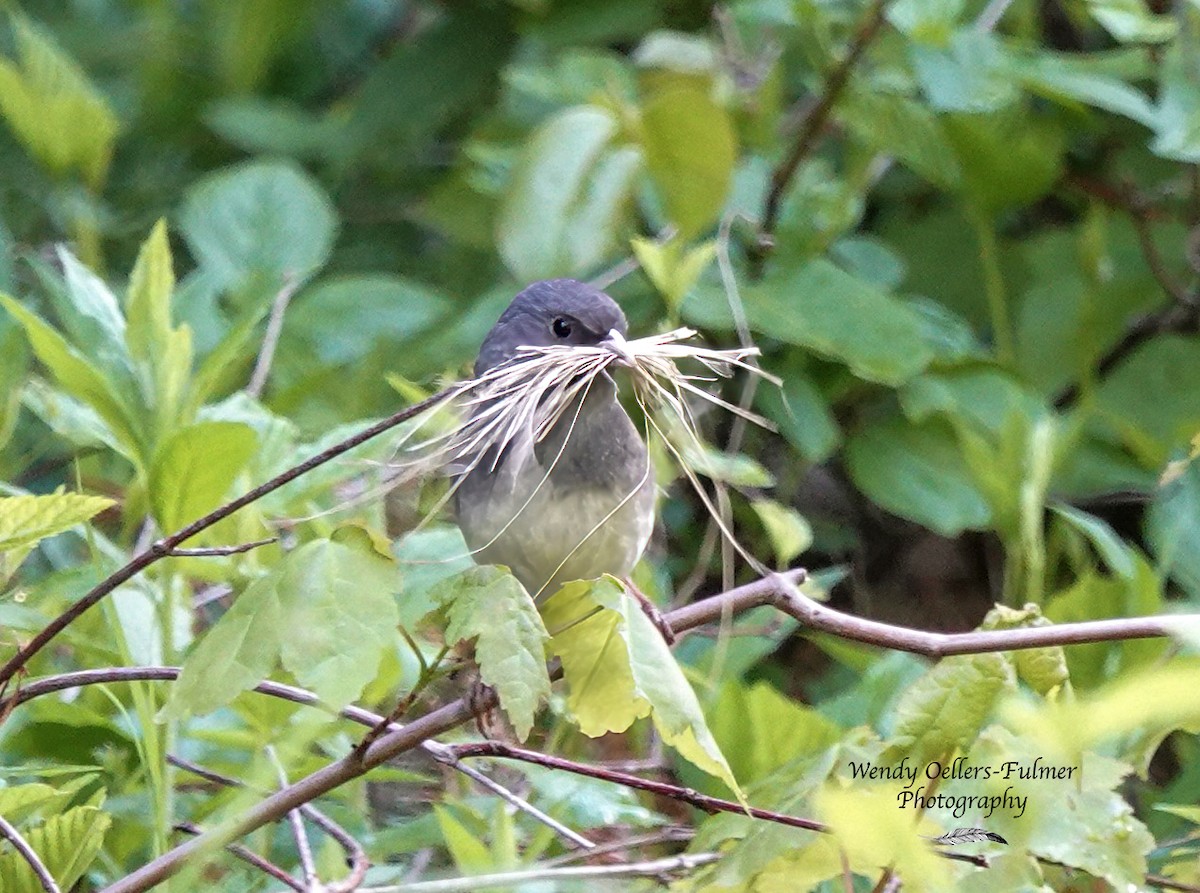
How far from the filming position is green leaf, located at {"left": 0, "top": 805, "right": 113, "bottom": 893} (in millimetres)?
779

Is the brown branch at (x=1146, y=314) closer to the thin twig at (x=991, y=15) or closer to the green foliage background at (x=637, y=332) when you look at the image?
the green foliage background at (x=637, y=332)

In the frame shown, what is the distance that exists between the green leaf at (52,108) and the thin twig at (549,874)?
105 centimetres

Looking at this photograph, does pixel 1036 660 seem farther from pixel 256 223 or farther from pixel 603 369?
pixel 256 223

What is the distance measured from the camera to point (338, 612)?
2.22 feet

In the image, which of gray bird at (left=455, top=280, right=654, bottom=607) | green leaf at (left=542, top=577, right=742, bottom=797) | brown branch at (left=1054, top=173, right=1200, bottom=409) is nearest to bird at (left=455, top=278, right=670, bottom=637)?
gray bird at (left=455, top=280, right=654, bottom=607)

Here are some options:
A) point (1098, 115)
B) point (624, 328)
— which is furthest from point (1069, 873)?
point (1098, 115)

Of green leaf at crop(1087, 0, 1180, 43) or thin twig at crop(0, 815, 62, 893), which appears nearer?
thin twig at crop(0, 815, 62, 893)

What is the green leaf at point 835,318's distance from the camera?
57.4 inches

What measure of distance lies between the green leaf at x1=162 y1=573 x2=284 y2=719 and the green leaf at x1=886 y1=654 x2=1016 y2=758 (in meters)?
0.33

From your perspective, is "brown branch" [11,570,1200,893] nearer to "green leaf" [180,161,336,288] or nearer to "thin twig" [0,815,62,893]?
"thin twig" [0,815,62,893]

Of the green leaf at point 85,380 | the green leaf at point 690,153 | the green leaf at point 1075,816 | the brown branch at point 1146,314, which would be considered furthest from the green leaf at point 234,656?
the brown branch at point 1146,314

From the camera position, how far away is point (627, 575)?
3.37ft

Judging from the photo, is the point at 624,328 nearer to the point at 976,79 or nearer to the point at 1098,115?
the point at 976,79

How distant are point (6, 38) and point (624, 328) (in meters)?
1.73
